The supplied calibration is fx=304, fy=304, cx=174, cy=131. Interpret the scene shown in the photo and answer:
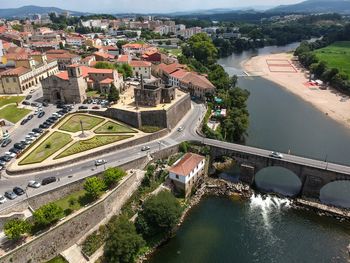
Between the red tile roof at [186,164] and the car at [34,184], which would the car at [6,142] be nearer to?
the car at [34,184]

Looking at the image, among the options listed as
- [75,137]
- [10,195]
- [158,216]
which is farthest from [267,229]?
[75,137]

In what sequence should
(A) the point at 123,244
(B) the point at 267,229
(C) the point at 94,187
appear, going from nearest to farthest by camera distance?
(A) the point at 123,244
(C) the point at 94,187
(B) the point at 267,229

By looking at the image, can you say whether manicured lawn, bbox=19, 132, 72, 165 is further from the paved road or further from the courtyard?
the paved road

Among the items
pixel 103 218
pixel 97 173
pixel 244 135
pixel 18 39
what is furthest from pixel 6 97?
pixel 18 39

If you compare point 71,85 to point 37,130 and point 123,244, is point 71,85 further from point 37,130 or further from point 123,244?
point 123,244

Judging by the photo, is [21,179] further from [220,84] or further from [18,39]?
[18,39]

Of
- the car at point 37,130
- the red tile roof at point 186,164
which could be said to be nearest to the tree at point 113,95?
the car at point 37,130
